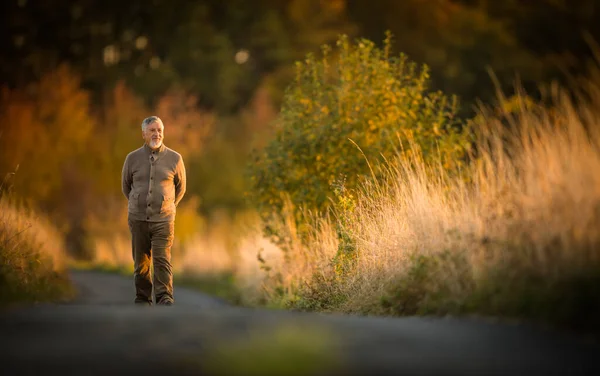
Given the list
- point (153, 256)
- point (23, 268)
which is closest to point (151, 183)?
point (153, 256)

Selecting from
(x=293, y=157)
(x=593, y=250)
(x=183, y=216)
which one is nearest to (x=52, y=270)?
(x=293, y=157)

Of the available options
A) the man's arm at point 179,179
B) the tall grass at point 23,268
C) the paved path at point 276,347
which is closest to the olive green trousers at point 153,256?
the man's arm at point 179,179

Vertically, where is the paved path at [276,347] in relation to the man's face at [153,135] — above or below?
below

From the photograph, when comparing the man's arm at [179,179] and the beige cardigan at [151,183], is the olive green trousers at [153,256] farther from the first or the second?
the man's arm at [179,179]

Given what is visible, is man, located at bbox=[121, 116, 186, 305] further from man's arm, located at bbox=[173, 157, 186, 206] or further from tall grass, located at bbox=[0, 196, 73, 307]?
tall grass, located at bbox=[0, 196, 73, 307]

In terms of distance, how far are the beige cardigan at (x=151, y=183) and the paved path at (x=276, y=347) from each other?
3997 mm

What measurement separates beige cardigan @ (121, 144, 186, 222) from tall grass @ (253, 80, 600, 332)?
2258mm

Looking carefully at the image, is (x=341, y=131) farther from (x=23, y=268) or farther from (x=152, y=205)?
(x=23, y=268)

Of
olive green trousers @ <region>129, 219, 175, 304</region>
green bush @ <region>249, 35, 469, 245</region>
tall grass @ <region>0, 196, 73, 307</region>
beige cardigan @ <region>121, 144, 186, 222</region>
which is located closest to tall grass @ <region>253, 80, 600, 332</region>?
olive green trousers @ <region>129, 219, 175, 304</region>

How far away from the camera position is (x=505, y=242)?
888 centimetres

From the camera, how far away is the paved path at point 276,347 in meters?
6.00

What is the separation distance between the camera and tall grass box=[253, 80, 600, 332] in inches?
312

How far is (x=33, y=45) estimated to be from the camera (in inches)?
→ 2675

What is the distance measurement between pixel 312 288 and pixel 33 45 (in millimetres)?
59359
